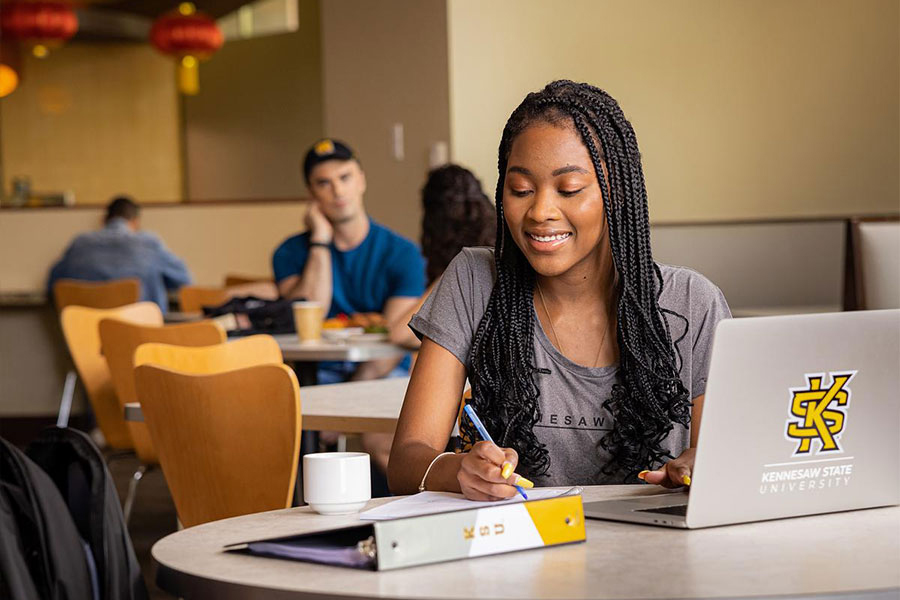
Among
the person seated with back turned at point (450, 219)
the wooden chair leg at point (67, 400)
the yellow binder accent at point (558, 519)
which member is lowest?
the wooden chair leg at point (67, 400)

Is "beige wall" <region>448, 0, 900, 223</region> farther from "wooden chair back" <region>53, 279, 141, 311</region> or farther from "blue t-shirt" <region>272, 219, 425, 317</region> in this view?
"wooden chair back" <region>53, 279, 141, 311</region>

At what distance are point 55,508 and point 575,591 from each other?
65 cm

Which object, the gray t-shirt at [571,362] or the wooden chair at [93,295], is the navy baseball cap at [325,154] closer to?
the wooden chair at [93,295]

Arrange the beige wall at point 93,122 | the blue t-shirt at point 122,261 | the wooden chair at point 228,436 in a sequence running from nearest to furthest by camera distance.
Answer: the wooden chair at point 228,436, the blue t-shirt at point 122,261, the beige wall at point 93,122

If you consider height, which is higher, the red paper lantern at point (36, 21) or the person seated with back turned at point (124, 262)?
the red paper lantern at point (36, 21)

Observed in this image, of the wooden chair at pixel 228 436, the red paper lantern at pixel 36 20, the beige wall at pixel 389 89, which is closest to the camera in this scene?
the wooden chair at pixel 228 436

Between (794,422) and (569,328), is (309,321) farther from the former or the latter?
(794,422)

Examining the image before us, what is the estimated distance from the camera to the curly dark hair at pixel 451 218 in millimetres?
3559

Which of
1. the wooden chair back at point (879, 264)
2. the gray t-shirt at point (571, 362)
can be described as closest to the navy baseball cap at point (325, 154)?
the wooden chair back at point (879, 264)

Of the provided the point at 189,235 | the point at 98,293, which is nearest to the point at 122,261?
the point at 98,293

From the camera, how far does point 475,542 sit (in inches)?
42.9

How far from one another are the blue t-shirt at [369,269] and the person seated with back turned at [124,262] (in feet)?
8.12

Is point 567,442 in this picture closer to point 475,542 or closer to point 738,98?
point 475,542

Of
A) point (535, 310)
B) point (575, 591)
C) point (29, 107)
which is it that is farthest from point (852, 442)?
point (29, 107)
